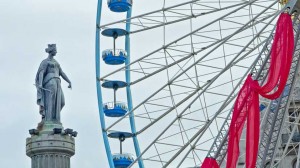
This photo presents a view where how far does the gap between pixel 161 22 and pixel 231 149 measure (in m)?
9.02

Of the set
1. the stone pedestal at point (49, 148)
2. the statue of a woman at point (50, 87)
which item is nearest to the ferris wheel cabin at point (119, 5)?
the statue of a woman at point (50, 87)

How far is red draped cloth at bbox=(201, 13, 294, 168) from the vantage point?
132 ft

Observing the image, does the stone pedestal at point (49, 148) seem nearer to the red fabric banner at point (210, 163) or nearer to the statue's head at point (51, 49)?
the statue's head at point (51, 49)

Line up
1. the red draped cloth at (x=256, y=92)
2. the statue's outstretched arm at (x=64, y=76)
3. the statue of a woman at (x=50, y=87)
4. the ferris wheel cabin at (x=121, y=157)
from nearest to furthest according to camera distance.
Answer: the red draped cloth at (x=256, y=92), the statue of a woman at (x=50, y=87), the statue's outstretched arm at (x=64, y=76), the ferris wheel cabin at (x=121, y=157)

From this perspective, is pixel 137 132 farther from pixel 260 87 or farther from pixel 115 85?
pixel 260 87

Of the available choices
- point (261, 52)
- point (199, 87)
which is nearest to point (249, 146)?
point (261, 52)

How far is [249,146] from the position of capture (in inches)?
1586

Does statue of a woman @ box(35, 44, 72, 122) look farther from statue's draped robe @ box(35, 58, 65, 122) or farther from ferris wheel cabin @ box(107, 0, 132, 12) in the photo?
ferris wheel cabin @ box(107, 0, 132, 12)

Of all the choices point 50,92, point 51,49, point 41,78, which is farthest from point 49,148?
point 51,49

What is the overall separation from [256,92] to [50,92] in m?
6.93

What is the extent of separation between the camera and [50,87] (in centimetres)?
4456

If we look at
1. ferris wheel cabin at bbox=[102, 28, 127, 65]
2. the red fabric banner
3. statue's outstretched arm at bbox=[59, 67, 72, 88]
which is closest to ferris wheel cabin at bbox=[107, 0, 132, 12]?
ferris wheel cabin at bbox=[102, 28, 127, 65]

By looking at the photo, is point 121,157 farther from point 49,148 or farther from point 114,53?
point 49,148

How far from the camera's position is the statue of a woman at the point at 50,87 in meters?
44.1
